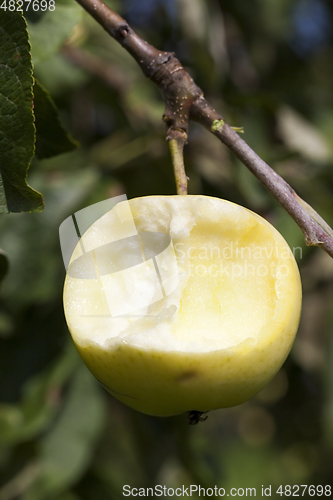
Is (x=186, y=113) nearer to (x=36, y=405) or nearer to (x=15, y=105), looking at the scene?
(x=15, y=105)

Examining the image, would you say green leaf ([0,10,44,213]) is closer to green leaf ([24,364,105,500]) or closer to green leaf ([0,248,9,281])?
green leaf ([0,248,9,281])

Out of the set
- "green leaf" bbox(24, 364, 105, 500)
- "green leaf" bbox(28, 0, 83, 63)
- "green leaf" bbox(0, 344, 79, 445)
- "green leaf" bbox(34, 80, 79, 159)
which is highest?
"green leaf" bbox(28, 0, 83, 63)

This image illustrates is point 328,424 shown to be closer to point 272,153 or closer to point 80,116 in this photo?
point 272,153

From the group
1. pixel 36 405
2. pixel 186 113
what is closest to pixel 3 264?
pixel 186 113

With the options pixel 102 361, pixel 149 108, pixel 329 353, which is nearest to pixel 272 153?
pixel 149 108

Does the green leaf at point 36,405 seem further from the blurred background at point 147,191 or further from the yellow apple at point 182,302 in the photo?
the yellow apple at point 182,302

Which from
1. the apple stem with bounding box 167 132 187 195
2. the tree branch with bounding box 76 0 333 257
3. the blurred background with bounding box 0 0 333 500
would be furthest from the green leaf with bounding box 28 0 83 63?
the apple stem with bounding box 167 132 187 195
